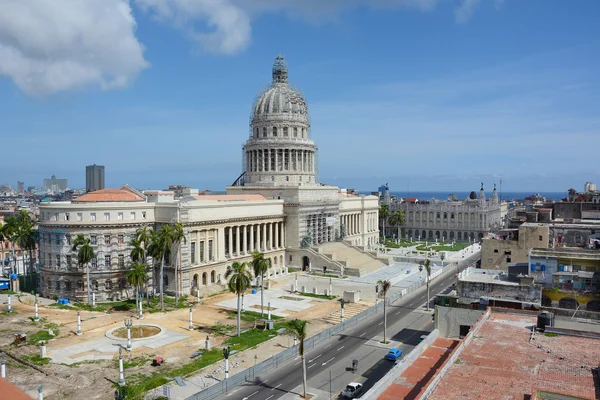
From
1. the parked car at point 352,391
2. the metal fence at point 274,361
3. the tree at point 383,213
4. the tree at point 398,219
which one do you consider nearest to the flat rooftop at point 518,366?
the parked car at point 352,391

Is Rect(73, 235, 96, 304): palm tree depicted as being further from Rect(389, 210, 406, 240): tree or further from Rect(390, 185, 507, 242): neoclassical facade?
Rect(390, 185, 507, 242): neoclassical facade

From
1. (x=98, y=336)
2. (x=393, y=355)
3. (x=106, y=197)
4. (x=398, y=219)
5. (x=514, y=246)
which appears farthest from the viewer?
(x=398, y=219)

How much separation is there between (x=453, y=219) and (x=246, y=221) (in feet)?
320

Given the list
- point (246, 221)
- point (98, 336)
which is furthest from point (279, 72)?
point (98, 336)

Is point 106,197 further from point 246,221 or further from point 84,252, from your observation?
point 246,221

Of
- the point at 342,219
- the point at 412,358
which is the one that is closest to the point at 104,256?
the point at 412,358

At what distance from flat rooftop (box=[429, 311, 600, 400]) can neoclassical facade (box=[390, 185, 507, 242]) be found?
436 ft

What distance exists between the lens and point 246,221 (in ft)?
336

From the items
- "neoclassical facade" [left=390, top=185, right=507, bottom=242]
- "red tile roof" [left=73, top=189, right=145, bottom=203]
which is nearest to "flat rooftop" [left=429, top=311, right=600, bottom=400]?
"red tile roof" [left=73, top=189, right=145, bottom=203]

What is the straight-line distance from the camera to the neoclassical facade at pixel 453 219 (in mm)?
171625

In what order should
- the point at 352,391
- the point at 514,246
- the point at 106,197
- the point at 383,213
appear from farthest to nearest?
the point at 383,213 → the point at 106,197 → the point at 514,246 → the point at 352,391

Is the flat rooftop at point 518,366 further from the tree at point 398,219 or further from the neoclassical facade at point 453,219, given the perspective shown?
the neoclassical facade at point 453,219

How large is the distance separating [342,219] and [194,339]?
268 ft

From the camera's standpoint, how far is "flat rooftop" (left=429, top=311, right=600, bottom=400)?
100 ft
